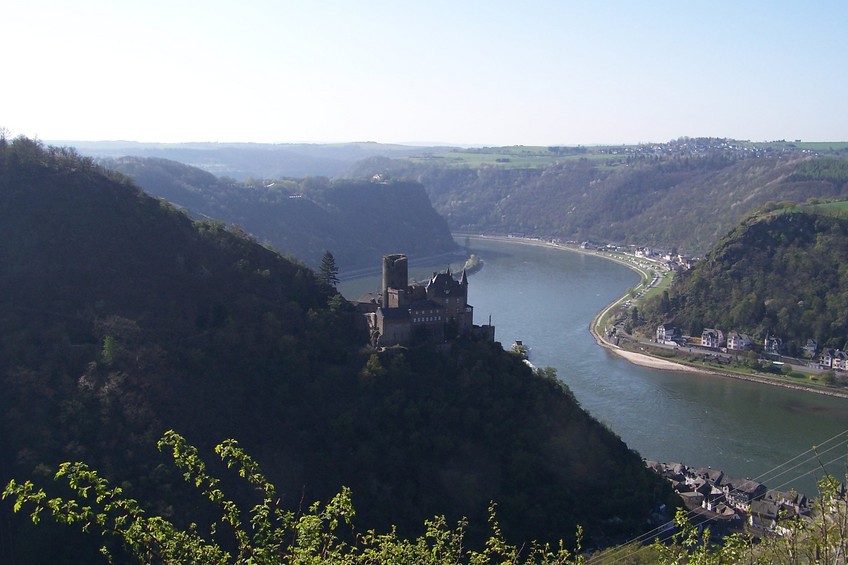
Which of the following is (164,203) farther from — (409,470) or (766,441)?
(766,441)

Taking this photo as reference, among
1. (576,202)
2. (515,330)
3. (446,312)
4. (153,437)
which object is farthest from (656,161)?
(153,437)

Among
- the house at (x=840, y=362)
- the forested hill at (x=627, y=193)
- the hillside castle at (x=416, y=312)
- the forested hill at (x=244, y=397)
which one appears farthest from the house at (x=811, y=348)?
the forested hill at (x=627, y=193)

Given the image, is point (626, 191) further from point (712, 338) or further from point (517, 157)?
point (712, 338)

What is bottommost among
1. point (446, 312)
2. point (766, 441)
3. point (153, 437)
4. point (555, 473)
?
point (766, 441)

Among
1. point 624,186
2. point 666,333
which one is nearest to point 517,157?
point 624,186

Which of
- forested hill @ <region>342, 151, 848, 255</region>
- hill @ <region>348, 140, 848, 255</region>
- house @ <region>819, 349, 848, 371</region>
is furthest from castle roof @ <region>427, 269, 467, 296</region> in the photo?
hill @ <region>348, 140, 848, 255</region>

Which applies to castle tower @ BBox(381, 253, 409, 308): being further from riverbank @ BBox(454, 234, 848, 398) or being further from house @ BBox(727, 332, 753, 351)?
house @ BBox(727, 332, 753, 351)

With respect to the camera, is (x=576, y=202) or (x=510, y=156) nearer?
(x=576, y=202)
